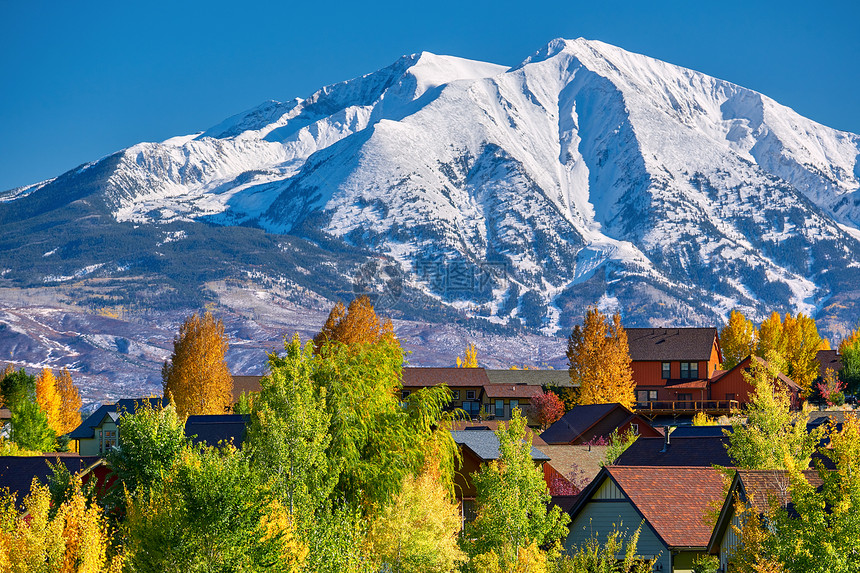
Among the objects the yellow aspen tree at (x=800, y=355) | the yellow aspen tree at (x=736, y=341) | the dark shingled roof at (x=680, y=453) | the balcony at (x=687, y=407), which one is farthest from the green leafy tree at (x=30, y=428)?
the yellow aspen tree at (x=736, y=341)

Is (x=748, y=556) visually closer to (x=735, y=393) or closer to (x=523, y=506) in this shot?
(x=523, y=506)

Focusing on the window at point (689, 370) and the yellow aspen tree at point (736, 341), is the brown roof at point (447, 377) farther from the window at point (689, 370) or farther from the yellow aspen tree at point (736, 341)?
the yellow aspen tree at point (736, 341)

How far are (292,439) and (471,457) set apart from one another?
29776mm

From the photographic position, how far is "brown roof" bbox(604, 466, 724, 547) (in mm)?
43500

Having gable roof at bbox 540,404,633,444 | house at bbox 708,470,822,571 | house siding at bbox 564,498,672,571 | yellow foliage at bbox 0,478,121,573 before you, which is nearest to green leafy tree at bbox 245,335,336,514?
yellow foliage at bbox 0,478,121,573

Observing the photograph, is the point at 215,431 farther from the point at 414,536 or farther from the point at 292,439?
the point at 414,536

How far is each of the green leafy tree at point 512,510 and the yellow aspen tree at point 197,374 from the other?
60.4m

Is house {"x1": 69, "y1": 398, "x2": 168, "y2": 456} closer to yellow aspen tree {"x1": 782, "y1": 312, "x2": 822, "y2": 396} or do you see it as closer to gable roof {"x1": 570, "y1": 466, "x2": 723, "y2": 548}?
yellow aspen tree {"x1": 782, "y1": 312, "x2": 822, "y2": 396}

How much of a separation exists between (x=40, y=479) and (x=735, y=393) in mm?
72261

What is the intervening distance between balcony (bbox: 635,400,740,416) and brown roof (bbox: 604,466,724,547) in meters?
59.6

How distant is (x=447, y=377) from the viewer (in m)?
140

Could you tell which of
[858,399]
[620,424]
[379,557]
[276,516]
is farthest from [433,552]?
[858,399]

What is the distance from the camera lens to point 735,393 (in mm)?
109438

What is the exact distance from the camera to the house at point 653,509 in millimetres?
43500
